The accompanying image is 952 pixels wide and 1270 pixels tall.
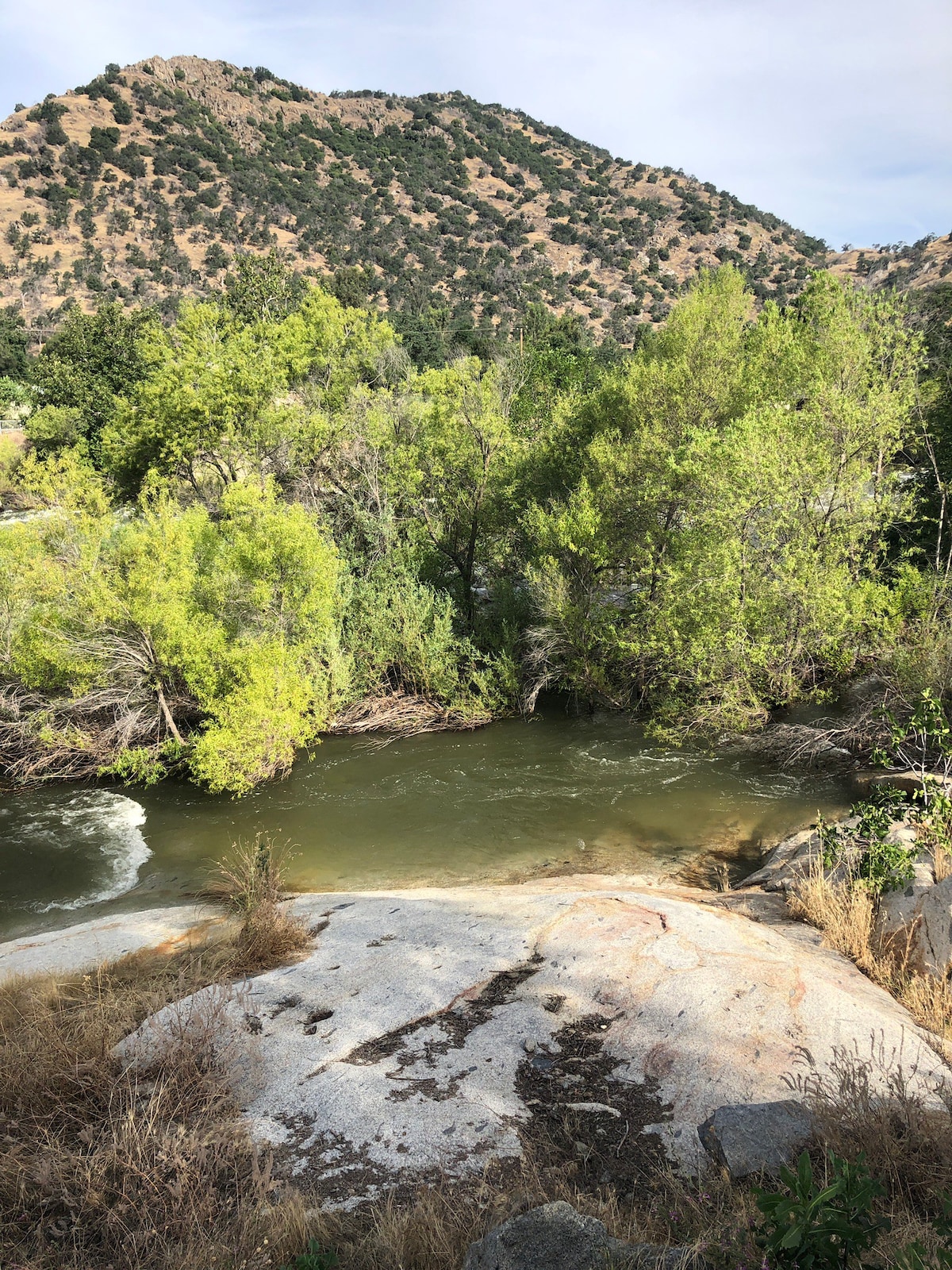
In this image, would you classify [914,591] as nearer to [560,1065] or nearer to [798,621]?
[798,621]

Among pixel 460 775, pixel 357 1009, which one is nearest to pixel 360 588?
pixel 460 775

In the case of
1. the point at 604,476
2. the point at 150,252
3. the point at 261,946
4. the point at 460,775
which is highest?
the point at 150,252

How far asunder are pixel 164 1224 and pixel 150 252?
86030mm

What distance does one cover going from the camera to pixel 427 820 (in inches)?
540

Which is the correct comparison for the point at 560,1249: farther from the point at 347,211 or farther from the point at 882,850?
the point at 347,211

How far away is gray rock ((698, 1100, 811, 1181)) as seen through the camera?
3.78m

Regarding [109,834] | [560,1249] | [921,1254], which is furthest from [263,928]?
[109,834]

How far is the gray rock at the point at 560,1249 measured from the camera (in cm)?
284

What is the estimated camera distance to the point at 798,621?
1364 centimetres

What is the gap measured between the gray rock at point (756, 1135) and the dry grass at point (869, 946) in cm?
152

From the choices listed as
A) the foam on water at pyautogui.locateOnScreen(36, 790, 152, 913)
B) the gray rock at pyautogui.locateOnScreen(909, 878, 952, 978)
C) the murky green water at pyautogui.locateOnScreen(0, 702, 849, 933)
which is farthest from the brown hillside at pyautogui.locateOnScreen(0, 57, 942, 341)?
the gray rock at pyautogui.locateOnScreen(909, 878, 952, 978)

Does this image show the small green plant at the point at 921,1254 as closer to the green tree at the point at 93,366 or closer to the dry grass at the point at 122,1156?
the dry grass at the point at 122,1156

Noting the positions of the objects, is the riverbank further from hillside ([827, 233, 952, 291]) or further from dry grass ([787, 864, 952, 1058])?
hillside ([827, 233, 952, 291])

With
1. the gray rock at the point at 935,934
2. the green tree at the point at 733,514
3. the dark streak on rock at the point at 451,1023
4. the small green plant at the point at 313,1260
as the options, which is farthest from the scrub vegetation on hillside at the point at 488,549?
the small green plant at the point at 313,1260
